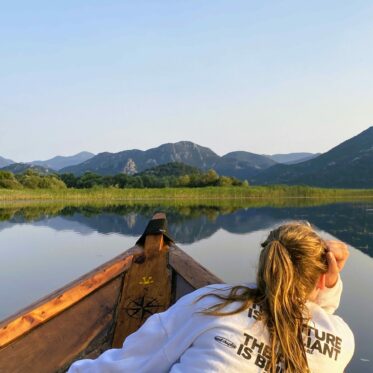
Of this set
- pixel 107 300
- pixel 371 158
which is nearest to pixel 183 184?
pixel 107 300

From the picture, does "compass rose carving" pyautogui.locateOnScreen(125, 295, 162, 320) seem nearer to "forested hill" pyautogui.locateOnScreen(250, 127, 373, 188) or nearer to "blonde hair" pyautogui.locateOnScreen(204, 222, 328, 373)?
"blonde hair" pyautogui.locateOnScreen(204, 222, 328, 373)

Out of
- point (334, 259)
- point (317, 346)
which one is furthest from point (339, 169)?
point (317, 346)

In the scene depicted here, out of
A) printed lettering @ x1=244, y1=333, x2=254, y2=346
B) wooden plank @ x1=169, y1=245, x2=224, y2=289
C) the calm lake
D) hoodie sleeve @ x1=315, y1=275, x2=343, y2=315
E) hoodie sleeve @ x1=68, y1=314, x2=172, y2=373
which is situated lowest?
the calm lake

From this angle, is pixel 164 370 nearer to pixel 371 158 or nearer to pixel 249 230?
pixel 249 230

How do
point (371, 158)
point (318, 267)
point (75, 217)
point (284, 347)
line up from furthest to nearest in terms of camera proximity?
point (371, 158), point (75, 217), point (318, 267), point (284, 347)

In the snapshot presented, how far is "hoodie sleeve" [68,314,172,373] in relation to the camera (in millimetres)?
1398

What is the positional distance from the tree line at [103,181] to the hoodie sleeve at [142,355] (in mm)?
40496

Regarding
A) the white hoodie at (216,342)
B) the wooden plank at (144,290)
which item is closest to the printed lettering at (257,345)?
the white hoodie at (216,342)

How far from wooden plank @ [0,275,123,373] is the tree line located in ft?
128

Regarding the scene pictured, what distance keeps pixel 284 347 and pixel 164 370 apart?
0.38 meters

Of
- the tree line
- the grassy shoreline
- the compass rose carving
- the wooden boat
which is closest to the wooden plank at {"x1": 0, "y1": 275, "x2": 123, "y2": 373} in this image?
the wooden boat

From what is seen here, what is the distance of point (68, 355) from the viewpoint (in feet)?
8.55

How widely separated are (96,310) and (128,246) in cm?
928

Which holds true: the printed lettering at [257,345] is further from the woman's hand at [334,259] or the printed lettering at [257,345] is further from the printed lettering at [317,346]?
the woman's hand at [334,259]
